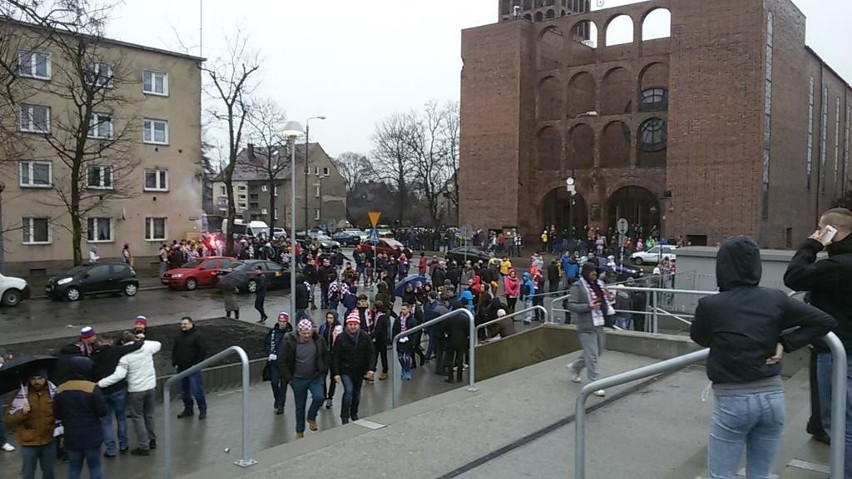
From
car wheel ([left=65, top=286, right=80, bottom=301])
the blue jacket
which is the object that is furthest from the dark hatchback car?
the blue jacket

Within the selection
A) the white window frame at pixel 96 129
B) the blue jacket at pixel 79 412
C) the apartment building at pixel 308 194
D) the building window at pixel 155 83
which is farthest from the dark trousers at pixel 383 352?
the apartment building at pixel 308 194

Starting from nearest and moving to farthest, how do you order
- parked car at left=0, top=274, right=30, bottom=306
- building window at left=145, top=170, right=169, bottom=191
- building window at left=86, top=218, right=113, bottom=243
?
parked car at left=0, top=274, right=30, bottom=306 → building window at left=86, top=218, right=113, bottom=243 → building window at left=145, top=170, right=169, bottom=191

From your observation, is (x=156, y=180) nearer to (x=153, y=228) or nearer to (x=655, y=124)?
(x=153, y=228)

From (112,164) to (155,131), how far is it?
181 inches

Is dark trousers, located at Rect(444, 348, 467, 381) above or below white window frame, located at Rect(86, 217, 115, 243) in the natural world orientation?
below

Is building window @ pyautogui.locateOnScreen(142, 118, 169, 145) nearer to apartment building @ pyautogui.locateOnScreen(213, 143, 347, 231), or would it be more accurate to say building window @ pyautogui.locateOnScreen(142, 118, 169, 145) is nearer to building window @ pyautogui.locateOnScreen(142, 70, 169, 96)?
building window @ pyautogui.locateOnScreen(142, 70, 169, 96)

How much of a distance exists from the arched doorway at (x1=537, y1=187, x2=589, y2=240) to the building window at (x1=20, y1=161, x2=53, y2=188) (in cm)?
3399

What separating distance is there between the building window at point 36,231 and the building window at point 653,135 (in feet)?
127

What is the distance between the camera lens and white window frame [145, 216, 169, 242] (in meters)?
38.2

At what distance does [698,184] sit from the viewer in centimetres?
4272

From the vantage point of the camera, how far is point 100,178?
3500 centimetres

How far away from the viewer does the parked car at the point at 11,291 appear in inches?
877

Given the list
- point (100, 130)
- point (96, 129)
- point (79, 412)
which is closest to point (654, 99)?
point (100, 130)

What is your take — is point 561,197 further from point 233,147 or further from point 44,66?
point 44,66
